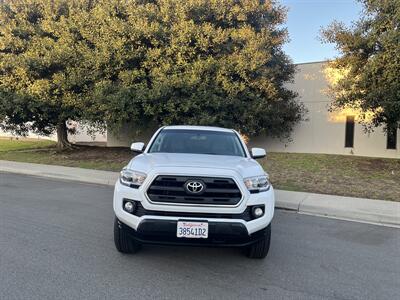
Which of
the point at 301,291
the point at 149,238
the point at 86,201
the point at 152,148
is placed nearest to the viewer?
the point at 301,291

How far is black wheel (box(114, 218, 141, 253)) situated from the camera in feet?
16.8

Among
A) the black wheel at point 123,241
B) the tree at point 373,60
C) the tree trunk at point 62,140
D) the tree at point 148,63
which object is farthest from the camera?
the tree trunk at point 62,140

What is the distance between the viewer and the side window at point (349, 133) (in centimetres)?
1933

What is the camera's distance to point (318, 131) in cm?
2012

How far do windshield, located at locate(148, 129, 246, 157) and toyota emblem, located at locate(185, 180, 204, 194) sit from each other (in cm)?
134

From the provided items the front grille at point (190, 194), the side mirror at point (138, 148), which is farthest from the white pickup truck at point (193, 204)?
the side mirror at point (138, 148)

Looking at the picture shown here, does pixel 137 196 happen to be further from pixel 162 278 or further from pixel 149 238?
pixel 162 278

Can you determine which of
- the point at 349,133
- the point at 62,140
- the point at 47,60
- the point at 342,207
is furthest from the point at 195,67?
the point at 62,140

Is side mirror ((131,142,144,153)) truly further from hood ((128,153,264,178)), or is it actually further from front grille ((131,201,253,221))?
front grille ((131,201,253,221))

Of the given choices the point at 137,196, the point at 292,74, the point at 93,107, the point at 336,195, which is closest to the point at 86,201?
the point at 137,196

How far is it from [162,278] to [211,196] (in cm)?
105

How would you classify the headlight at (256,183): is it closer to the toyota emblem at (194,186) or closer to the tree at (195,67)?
the toyota emblem at (194,186)

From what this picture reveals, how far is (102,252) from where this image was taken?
5.37m

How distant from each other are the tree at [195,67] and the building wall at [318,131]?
2.64 m
